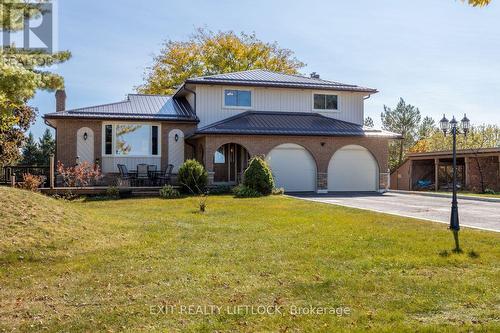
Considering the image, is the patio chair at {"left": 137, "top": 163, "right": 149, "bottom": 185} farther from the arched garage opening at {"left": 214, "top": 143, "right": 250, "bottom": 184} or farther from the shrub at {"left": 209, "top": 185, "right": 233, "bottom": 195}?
the arched garage opening at {"left": 214, "top": 143, "right": 250, "bottom": 184}

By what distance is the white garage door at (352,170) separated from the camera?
2378cm

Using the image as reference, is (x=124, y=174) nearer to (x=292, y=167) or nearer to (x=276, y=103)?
(x=292, y=167)

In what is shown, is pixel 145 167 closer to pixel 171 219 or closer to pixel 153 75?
pixel 171 219

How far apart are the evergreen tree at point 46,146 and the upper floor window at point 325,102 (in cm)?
3030

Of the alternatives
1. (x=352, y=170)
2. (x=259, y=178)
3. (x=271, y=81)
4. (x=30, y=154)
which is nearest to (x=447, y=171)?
(x=352, y=170)

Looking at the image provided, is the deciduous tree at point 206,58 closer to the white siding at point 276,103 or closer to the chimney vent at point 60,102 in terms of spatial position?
the white siding at point 276,103

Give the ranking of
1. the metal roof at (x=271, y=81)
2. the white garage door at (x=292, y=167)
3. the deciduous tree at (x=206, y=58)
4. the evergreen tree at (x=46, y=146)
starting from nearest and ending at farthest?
the white garage door at (x=292, y=167) < the metal roof at (x=271, y=81) < the deciduous tree at (x=206, y=58) < the evergreen tree at (x=46, y=146)

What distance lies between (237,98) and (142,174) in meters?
6.68

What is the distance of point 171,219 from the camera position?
39.4 feet

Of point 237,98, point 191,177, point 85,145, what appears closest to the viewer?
point 191,177

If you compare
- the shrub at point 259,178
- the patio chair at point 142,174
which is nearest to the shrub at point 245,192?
the shrub at point 259,178

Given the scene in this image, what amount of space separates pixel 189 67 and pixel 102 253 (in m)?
34.3

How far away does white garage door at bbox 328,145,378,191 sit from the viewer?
936 inches

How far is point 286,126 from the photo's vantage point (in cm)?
2291
